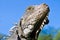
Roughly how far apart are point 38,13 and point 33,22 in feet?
0.48

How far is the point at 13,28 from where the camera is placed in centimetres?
387

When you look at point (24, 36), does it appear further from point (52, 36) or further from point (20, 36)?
point (52, 36)

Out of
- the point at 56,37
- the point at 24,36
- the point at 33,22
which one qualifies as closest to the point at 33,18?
the point at 33,22

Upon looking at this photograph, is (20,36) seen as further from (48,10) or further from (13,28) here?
(48,10)

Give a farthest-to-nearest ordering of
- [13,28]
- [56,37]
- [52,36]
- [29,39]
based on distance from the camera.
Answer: [56,37], [52,36], [13,28], [29,39]

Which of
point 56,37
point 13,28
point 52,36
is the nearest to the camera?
point 13,28

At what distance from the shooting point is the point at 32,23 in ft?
11.8

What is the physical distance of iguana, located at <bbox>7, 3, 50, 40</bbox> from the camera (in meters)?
3.61

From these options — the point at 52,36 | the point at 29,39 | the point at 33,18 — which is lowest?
the point at 29,39

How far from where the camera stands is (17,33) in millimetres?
3715

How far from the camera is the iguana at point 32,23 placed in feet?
11.8

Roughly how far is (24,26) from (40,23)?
232 mm

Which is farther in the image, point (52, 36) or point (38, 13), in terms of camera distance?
point (52, 36)

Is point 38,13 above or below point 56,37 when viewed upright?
below
